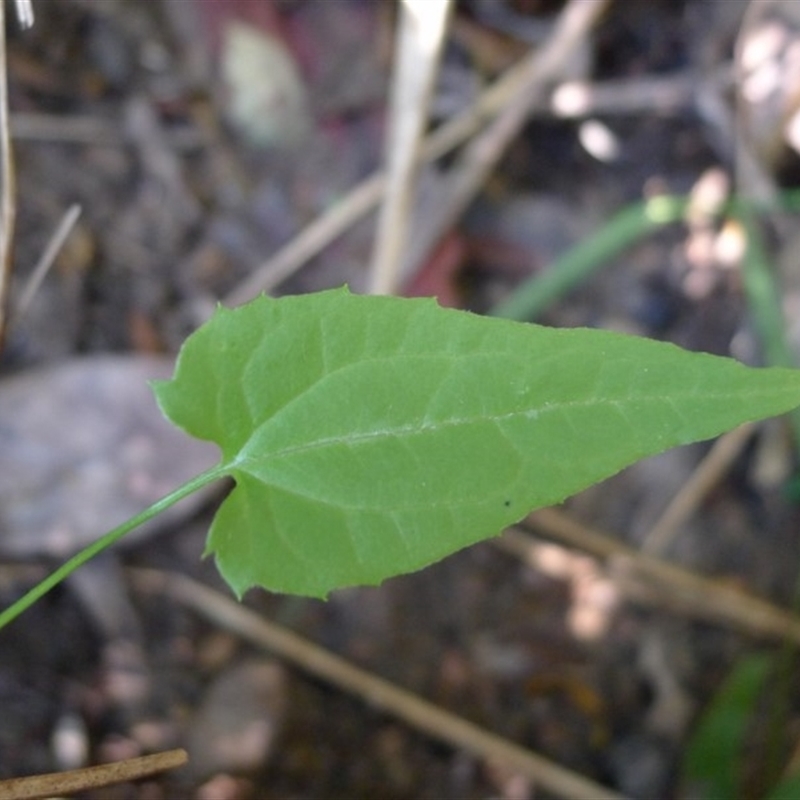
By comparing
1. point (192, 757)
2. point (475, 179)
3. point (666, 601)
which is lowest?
point (192, 757)

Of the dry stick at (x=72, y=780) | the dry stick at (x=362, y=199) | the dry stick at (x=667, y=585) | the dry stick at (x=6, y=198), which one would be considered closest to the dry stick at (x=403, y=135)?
the dry stick at (x=362, y=199)

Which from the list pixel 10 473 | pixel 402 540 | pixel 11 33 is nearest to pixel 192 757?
pixel 10 473

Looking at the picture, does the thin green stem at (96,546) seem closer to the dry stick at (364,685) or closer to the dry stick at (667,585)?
the dry stick at (364,685)

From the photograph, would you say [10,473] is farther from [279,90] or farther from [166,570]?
[279,90]

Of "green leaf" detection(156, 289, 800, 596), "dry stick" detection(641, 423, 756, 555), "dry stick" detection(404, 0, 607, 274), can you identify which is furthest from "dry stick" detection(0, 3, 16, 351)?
"dry stick" detection(641, 423, 756, 555)

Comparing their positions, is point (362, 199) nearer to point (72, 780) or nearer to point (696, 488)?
point (696, 488)

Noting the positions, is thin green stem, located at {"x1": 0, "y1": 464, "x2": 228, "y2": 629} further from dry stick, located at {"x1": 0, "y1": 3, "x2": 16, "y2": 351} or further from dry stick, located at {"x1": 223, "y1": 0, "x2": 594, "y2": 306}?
dry stick, located at {"x1": 223, "y1": 0, "x2": 594, "y2": 306}

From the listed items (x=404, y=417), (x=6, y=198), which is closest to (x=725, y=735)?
(x=404, y=417)
